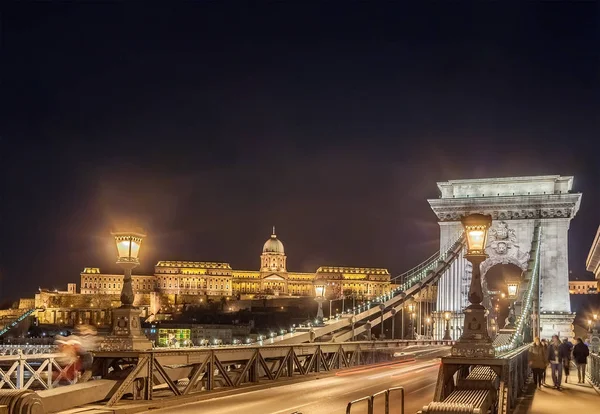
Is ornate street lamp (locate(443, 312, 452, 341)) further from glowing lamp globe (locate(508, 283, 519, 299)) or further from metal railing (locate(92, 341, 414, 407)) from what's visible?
metal railing (locate(92, 341, 414, 407))

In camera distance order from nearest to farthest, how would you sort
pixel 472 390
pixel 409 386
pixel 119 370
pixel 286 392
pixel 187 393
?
pixel 472 390 < pixel 119 370 < pixel 187 393 < pixel 286 392 < pixel 409 386

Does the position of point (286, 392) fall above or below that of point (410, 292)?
below

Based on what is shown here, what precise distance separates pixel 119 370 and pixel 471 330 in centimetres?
757

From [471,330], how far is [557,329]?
116ft

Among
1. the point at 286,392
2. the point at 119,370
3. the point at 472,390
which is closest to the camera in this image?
the point at 472,390

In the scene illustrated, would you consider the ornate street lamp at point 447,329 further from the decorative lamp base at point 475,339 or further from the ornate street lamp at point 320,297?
the decorative lamp base at point 475,339

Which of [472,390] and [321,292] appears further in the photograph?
[321,292]

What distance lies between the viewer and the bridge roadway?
17000 millimetres

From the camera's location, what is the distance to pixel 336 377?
Result: 2667 centimetres

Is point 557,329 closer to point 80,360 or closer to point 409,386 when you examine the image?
point 409,386

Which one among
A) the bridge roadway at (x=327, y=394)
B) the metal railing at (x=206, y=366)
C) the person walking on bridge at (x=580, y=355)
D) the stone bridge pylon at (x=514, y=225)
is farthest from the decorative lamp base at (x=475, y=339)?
the stone bridge pylon at (x=514, y=225)

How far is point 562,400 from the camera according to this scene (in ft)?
66.4

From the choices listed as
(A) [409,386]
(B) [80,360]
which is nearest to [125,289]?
(B) [80,360]

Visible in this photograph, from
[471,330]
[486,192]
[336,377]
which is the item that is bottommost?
[336,377]
